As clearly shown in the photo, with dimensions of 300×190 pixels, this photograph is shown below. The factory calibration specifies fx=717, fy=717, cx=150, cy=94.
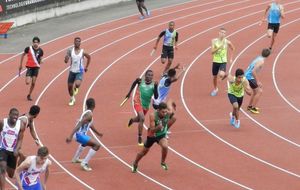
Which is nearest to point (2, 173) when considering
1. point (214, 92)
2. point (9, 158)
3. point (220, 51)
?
point (9, 158)

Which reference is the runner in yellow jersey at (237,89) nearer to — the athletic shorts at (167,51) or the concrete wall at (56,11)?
the athletic shorts at (167,51)

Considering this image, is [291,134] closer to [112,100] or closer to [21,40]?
[112,100]

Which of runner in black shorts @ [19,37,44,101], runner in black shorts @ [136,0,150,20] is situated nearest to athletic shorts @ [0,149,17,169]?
runner in black shorts @ [19,37,44,101]

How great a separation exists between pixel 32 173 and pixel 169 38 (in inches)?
371

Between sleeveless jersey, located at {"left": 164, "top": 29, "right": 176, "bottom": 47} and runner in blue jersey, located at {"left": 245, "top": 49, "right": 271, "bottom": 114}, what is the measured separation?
10.2 ft

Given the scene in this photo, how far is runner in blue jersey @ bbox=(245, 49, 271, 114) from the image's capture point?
16312 mm

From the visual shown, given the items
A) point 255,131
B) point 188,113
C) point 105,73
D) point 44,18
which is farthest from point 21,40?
point 255,131

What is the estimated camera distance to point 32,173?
10555 mm

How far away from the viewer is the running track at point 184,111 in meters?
13.2

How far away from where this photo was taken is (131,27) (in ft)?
86.6

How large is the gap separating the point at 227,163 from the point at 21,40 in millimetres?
13036

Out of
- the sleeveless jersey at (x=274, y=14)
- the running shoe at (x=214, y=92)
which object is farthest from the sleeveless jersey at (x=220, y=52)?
the sleeveless jersey at (x=274, y=14)

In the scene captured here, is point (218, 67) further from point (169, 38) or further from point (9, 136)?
point (9, 136)

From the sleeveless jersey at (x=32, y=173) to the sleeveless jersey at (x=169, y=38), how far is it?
9.26 meters
